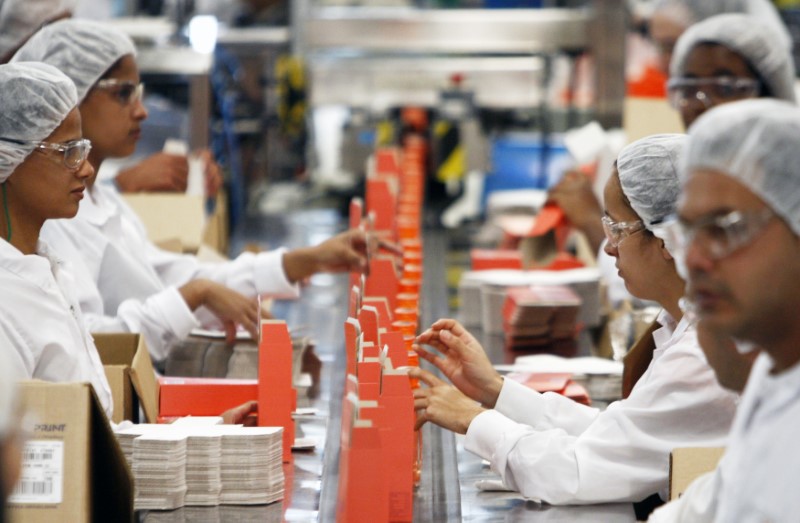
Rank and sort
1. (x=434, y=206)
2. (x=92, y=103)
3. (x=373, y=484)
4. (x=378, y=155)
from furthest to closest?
(x=434, y=206) < (x=378, y=155) < (x=92, y=103) < (x=373, y=484)

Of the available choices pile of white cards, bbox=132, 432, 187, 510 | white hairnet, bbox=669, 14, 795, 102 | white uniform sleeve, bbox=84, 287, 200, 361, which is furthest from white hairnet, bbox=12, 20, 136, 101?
white hairnet, bbox=669, 14, 795, 102

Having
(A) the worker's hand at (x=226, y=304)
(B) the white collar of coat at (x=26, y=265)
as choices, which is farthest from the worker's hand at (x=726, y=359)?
(A) the worker's hand at (x=226, y=304)

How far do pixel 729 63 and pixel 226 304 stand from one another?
5.86 ft

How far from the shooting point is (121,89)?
360 cm

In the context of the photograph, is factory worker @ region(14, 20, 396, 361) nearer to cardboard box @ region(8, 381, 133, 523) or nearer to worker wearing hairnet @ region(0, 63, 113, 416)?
worker wearing hairnet @ region(0, 63, 113, 416)

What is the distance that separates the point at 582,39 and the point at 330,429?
464cm

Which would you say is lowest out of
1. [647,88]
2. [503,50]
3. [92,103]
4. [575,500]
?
[575,500]

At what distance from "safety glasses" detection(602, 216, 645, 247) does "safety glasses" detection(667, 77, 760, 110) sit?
1525mm

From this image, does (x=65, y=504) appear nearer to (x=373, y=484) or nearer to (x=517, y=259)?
(x=373, y=484)

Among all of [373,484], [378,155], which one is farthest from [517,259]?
[373,484]

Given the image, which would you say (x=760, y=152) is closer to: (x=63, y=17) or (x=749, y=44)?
(x=749, y=44)

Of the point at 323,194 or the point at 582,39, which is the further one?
the point at 582,39

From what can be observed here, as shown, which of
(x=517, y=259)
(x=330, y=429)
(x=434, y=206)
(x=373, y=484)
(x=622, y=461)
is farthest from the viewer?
(x=434, y=206)

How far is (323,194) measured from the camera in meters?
6.59
